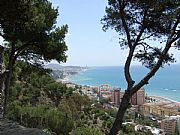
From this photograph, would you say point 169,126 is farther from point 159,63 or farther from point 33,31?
point 159,63

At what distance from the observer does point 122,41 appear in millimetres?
5637

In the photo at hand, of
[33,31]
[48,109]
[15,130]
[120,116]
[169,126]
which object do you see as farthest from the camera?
[169,126]

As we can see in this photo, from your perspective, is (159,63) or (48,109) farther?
(48,109)

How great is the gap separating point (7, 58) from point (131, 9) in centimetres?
376

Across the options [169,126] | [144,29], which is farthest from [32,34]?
[169,126]

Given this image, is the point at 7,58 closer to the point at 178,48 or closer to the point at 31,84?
the point at 178,48

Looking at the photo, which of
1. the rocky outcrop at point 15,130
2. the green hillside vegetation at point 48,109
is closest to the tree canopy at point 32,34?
the green hillside vegetation at point 48,109

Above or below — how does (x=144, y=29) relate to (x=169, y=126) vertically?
above

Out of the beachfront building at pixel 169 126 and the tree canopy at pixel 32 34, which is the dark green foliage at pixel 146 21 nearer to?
the tree canopy at pixel 32 34

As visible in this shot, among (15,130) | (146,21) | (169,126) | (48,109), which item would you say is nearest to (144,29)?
(146,21)

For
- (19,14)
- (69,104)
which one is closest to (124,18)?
(19,14)

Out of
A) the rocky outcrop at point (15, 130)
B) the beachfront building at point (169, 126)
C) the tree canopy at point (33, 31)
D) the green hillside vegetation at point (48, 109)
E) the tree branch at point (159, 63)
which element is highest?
the tree canopy at point (33, 31)

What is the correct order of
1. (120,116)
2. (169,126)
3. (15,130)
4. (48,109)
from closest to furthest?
(15,130) < (120,116) < (48,109) < (169,126)

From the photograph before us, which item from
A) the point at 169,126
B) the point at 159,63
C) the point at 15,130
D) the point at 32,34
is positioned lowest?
the point at 169,126
